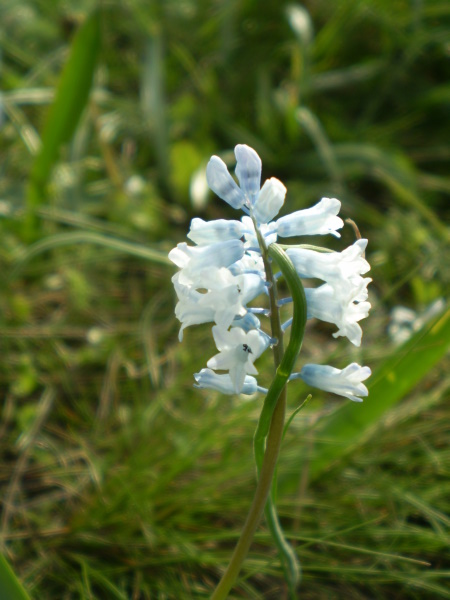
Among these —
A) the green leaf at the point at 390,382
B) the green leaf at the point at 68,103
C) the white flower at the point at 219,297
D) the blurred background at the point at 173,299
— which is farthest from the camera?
the green leaf at the point at 68,103

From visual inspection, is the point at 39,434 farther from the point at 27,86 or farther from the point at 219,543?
the point at 27,86

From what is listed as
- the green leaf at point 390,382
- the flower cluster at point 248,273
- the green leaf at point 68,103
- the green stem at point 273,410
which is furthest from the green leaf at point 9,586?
the green leaf at point 68,103

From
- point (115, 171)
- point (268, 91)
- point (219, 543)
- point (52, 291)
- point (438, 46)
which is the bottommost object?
point (219, 543)

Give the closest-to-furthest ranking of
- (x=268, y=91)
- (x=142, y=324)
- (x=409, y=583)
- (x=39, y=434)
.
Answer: (x=409, y=583) < (x=39, y=434) < (x=142, y=324) < (x=268, y=91)

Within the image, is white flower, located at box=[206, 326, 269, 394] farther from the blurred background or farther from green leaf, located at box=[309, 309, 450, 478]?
green leaf, located at box=[309, 309, 450, 478]

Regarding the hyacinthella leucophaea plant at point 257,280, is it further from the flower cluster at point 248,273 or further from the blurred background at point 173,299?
the blurred background at point 173,299

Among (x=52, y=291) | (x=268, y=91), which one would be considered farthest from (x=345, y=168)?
(x=52, y=291)

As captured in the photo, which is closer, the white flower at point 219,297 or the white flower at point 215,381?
the white flower at point 219,297
